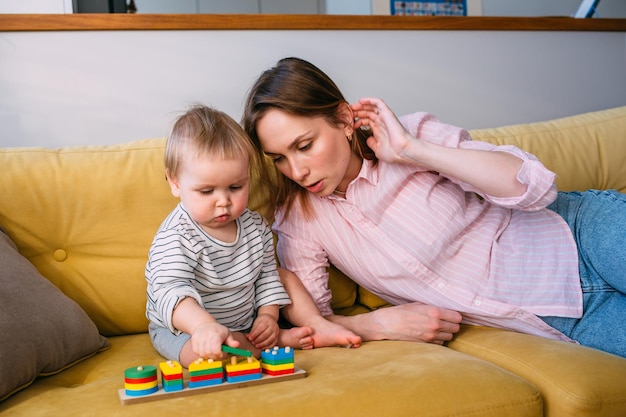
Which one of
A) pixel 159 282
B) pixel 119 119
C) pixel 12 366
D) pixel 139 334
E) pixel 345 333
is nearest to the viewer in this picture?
pixel 12 366

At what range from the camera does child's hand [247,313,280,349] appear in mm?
1492

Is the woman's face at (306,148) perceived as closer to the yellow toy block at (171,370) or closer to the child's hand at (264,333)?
the child's hand at (264,333)

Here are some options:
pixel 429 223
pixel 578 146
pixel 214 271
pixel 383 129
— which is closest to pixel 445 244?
pixel 429 223

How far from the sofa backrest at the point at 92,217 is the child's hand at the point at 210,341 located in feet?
1.52

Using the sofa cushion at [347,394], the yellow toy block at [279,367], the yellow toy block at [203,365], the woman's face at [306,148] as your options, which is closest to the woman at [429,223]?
the woman's face at [306,148]

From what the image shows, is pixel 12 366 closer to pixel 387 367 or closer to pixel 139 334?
pixel 139 334

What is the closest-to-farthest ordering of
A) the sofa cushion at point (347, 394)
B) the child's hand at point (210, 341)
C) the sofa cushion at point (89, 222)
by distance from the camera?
the sofa cushion at point (347, 394)
the child's hand at point (210, 341)
the sofa cushion at point (89, 222)

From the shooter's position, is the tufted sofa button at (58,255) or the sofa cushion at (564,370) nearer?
the sofa cushion at (564,370)

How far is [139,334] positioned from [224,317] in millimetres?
285

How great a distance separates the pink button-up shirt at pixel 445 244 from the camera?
157 centimetres

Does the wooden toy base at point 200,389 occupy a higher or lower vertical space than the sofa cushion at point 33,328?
lower

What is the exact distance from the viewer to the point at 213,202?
56.4 inches

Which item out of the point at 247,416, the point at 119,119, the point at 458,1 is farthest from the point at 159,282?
the point at 458,1

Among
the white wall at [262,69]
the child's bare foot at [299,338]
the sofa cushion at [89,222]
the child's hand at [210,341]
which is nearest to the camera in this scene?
the child's hand at [210,341]
